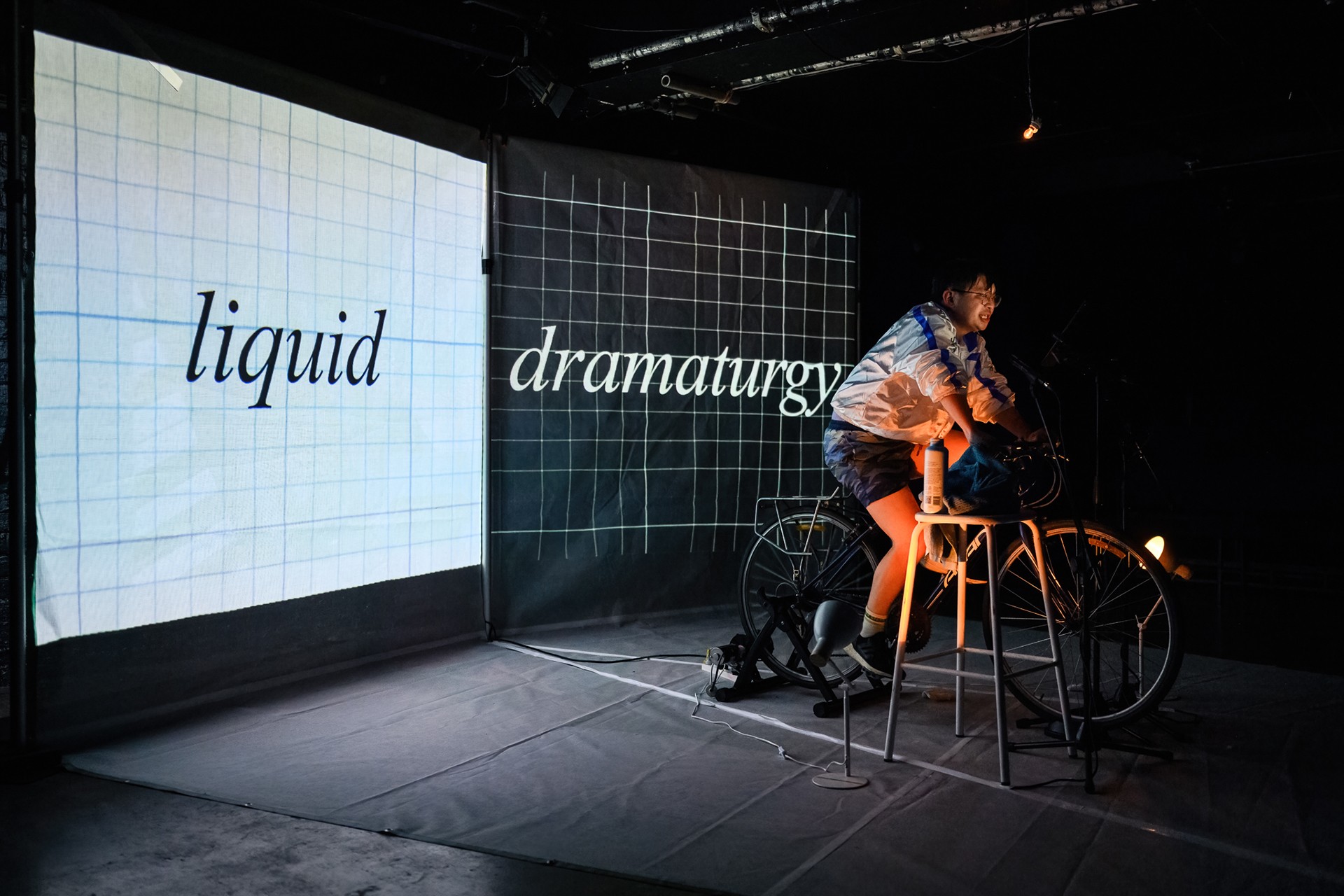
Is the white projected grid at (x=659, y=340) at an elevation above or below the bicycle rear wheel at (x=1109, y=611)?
above

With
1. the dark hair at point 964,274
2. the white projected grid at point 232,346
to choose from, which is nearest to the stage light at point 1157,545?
the dark hair at point 964,274

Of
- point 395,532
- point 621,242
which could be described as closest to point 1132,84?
point 621,242

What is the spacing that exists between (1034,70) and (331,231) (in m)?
3.87

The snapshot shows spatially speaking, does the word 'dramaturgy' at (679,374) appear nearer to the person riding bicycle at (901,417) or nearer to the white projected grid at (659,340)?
the white projected grid at (659,340)

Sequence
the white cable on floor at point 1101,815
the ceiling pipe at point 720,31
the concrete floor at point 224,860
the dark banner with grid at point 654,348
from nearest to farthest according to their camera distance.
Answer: the concrete floor at point 224,860, the white cable on floor at point 1101,815, the ceiling pipe at point 720,31, the dark banner with grid at point 654,348

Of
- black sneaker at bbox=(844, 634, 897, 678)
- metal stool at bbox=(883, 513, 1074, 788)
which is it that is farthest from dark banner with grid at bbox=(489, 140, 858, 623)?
metal stool at bbox=(883, 513, 1074, 788)

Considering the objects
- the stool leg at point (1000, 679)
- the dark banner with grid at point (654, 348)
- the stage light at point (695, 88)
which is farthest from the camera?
the dark banner with grid at point (654, 348)

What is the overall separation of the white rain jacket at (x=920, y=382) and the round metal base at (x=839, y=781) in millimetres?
1323

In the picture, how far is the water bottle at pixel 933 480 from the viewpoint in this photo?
125 inches

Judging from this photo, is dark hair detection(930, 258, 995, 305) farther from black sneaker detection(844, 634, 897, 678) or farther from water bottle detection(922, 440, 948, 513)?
black sneaker detection(844, 634, 897, 678)

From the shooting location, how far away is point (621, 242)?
567 centimetres

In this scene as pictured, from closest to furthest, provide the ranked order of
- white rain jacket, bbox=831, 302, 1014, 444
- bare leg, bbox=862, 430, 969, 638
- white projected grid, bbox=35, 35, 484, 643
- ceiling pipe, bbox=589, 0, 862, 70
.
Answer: white projected grid, bbox=35, 35, 484, 643 → white rain jacket, bbox=831, 302, 1014, 444 → bare leg, bbox=862, 430, 969, 638 → ceiling pipe, bbox=589, 0, 862, 70

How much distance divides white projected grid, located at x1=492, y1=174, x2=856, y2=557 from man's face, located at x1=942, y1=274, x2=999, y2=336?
7.50ft

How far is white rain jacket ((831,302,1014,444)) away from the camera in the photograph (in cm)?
358
